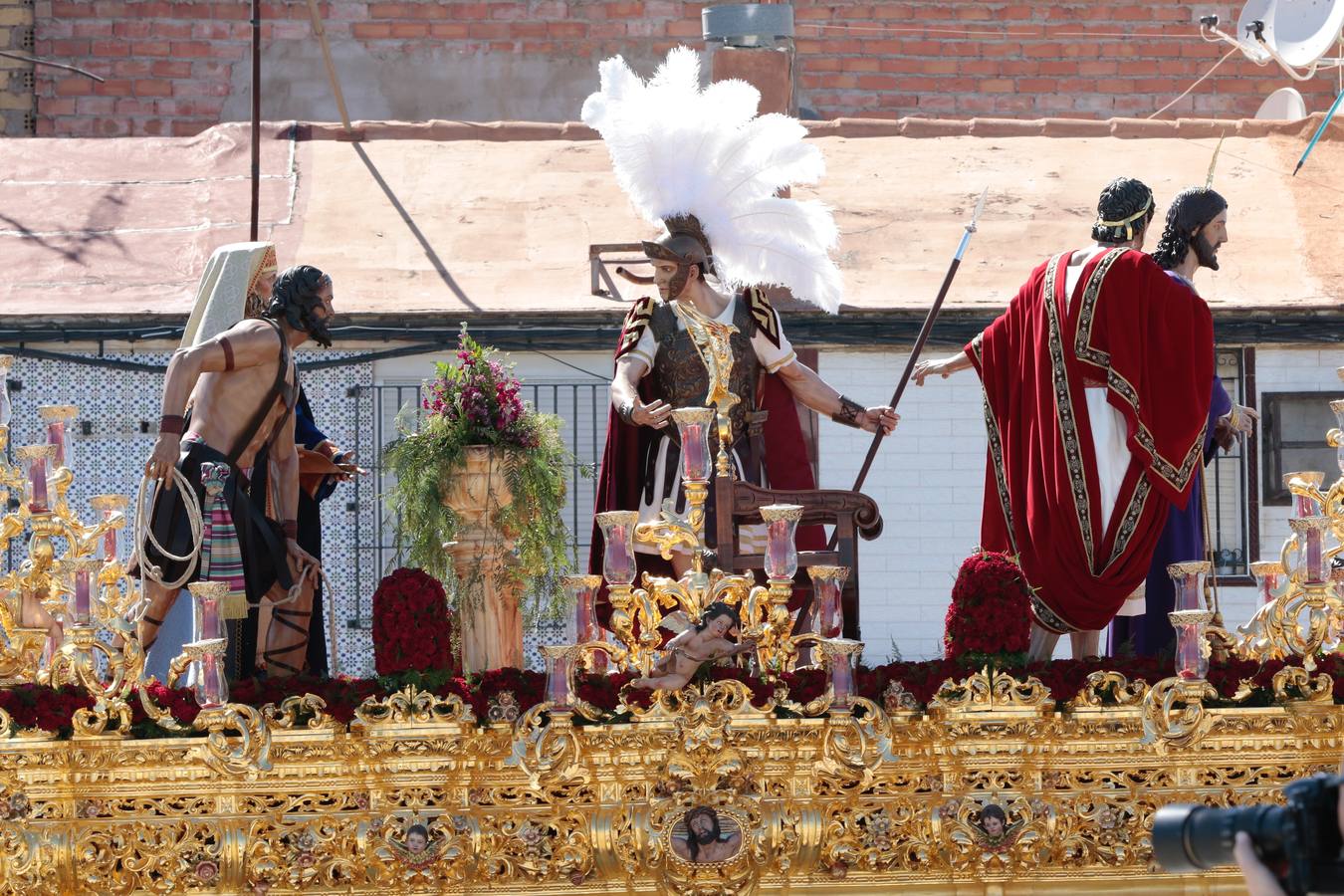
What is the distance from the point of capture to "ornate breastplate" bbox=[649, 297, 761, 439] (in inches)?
280

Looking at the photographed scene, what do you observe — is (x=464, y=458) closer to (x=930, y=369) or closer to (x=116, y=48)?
(x=930, y=369)

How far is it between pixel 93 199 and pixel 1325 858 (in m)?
9.19

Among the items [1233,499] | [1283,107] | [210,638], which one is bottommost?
[210,638]

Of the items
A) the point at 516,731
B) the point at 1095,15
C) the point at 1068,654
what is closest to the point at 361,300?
the point at 1068,654

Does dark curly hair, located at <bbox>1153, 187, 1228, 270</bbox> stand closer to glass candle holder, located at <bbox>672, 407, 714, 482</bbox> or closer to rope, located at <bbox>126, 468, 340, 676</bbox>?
glass candle holder, located at <bbox>672, 407, 714, 482</bbox>

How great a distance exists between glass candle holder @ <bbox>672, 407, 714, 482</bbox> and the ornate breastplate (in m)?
0.88

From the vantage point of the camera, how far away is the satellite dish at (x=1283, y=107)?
12.7 meters

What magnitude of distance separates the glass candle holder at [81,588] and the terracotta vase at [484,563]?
1.81 m

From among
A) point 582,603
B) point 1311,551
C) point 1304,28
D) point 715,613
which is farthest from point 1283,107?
point 582,603

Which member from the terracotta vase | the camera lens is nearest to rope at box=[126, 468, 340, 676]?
the terracotta vase

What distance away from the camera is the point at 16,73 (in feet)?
48.2

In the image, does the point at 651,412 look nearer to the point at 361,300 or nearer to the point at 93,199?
the point at 361,300

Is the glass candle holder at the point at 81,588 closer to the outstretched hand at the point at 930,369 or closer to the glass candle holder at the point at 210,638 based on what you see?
the glass candle holder at the point at 210,638

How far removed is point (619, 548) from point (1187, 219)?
2273mm
